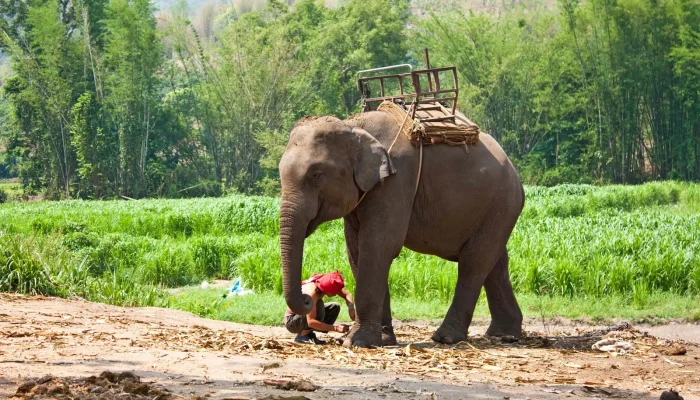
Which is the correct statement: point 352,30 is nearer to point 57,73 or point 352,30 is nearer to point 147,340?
point 57,73

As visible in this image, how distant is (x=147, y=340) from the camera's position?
8.56 m

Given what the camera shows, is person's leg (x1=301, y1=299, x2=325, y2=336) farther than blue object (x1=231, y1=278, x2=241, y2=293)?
No

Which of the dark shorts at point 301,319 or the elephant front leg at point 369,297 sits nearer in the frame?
the elephant front leg at point 369,297

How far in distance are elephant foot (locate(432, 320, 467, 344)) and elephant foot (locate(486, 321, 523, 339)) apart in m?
0.89

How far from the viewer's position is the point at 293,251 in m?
8.50

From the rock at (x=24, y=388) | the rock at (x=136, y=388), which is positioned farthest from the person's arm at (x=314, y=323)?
the rock at (x=24, y=388)

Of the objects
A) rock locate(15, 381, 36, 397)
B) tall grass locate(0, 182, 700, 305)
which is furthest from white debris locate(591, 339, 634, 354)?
rock locate(15, 381, 36, 397)

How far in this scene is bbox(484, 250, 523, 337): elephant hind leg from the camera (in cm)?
1050

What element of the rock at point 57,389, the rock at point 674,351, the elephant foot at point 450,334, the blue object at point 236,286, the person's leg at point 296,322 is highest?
the rock at point 57,389

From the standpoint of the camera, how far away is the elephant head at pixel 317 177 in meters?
8.52

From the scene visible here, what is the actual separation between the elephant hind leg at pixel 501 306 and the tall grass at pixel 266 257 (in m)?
3.80

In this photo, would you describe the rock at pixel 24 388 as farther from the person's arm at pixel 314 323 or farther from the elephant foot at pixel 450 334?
the elephant foot at pixel 450 334

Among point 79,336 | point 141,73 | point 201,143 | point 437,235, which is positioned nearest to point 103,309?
point 79,336

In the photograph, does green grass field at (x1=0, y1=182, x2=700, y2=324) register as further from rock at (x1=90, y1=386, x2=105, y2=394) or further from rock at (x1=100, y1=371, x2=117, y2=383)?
rock at (x1=90, y1=386, x2=105, y2=394)
